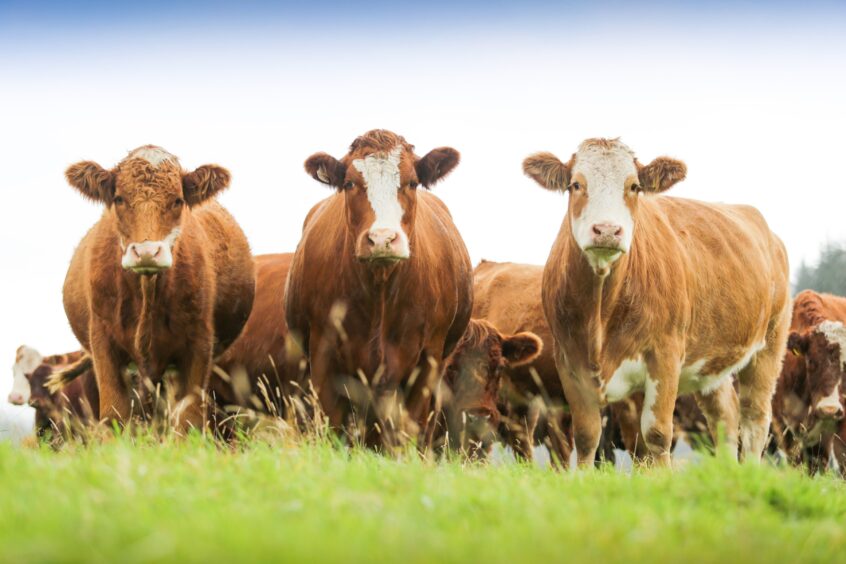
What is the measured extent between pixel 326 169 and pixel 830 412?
22.3ft

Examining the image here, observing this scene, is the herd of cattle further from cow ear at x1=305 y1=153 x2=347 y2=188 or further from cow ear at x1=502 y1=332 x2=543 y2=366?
cow ear at x1=502 y1=332 x2=543 y2=366

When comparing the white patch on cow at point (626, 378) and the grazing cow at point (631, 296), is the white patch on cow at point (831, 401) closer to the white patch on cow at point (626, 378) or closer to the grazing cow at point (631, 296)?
the grazing cow at point (631, 296)

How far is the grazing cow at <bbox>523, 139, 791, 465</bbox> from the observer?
8.02 meters

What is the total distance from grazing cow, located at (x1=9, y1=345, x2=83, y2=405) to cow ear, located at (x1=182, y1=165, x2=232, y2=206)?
6.93m

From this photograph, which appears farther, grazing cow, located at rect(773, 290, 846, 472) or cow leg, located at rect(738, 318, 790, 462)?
grazing cow, located at rect(773, 290, 846, 472)

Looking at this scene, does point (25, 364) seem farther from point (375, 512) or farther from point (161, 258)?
point (375, 512)

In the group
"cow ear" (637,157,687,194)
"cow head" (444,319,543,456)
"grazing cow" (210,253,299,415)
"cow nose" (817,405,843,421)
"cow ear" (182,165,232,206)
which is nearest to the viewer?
"cow ear" (637,157,687,194)

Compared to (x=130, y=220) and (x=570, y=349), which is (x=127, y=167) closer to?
(x=130, y=220)

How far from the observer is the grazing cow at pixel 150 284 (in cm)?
812

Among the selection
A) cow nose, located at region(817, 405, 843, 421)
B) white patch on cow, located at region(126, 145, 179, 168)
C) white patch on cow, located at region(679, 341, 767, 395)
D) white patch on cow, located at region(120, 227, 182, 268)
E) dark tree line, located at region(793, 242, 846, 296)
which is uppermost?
white patch on cow, located at region(126, 145, 179, 168)

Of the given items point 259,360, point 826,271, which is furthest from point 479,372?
point 826,271

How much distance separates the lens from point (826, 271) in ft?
164

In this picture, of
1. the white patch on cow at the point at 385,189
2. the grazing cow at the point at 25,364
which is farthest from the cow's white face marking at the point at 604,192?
the grazing cow at the point at 25,364

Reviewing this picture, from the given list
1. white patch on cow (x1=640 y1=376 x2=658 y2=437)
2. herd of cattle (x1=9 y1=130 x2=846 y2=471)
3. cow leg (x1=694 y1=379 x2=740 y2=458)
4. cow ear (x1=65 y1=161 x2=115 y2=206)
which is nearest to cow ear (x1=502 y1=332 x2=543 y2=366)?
herd of cattle (x1=9 y1=130 x2=846 y2=471)
